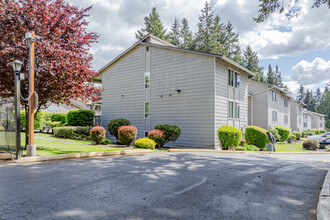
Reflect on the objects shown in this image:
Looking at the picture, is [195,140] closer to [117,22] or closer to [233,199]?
[233,199]

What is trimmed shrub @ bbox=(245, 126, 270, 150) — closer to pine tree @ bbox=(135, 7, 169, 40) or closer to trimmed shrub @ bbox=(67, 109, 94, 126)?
trimmed shrub @ bbox=(67, 109, 94, 126)

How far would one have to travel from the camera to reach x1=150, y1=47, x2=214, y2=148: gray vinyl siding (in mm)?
16331

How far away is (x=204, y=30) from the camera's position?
45.3m

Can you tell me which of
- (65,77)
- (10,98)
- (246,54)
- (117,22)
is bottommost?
(10,98)

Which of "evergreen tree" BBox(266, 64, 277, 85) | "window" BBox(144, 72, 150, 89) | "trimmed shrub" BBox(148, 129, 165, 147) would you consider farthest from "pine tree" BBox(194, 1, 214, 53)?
"evergreen tree" BBox(266, 64, 277, 85)

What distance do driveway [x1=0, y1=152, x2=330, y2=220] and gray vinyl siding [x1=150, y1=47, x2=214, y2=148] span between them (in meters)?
9.07

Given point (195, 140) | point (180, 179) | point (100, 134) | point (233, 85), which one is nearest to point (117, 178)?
point (180, 179)

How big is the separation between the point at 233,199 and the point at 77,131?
1649 centimetres

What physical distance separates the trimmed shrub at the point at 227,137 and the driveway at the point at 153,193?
306 inches

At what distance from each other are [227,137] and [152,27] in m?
35.3

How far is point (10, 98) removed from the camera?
10250 millimetres

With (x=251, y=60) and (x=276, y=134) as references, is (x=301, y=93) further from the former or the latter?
(x=276, y=134)

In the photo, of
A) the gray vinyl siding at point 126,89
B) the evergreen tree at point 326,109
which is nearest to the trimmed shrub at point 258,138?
the gray vinyl siding at point 126,89

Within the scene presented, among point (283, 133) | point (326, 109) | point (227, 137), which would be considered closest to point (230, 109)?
point (227, 137)
